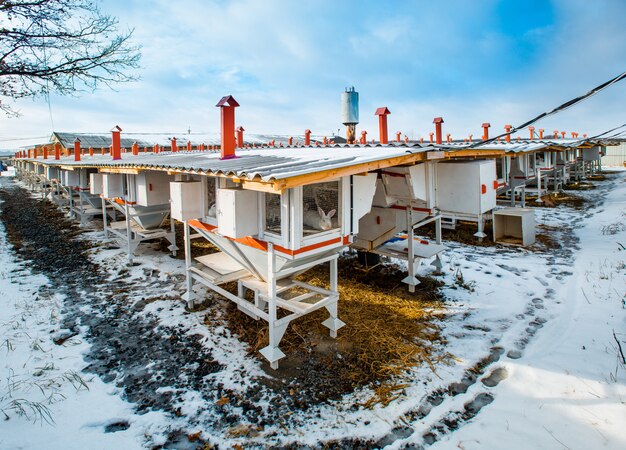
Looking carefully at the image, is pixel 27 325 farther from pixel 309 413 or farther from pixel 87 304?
pixel 309 413

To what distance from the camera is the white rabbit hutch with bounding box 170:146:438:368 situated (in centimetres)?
382

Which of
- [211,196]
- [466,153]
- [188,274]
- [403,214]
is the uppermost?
[466,153]

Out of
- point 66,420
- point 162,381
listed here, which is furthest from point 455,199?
point 66,420

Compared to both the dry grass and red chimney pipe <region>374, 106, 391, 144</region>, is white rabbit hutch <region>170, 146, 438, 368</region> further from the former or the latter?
red chimney pipe <region>374, 106, 391, 144</region>

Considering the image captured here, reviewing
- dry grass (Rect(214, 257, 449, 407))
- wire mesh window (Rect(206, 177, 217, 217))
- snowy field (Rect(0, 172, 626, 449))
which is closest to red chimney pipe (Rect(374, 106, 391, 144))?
dry grass (Rect(214, 257, 449, 407))

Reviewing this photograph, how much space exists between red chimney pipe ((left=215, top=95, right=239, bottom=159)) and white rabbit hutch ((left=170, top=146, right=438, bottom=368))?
27.1 inches

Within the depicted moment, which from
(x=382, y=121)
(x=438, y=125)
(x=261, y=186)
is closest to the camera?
(x=261, y=186)

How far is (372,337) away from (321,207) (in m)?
1.91

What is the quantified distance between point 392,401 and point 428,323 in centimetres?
192

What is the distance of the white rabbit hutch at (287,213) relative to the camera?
12.5 ft

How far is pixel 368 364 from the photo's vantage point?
14.8 feet

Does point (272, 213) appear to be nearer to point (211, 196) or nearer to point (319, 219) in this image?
point (319, 219)

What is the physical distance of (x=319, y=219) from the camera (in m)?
4.41

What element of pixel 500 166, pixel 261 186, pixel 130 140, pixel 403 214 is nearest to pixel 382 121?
pixel 403 214
